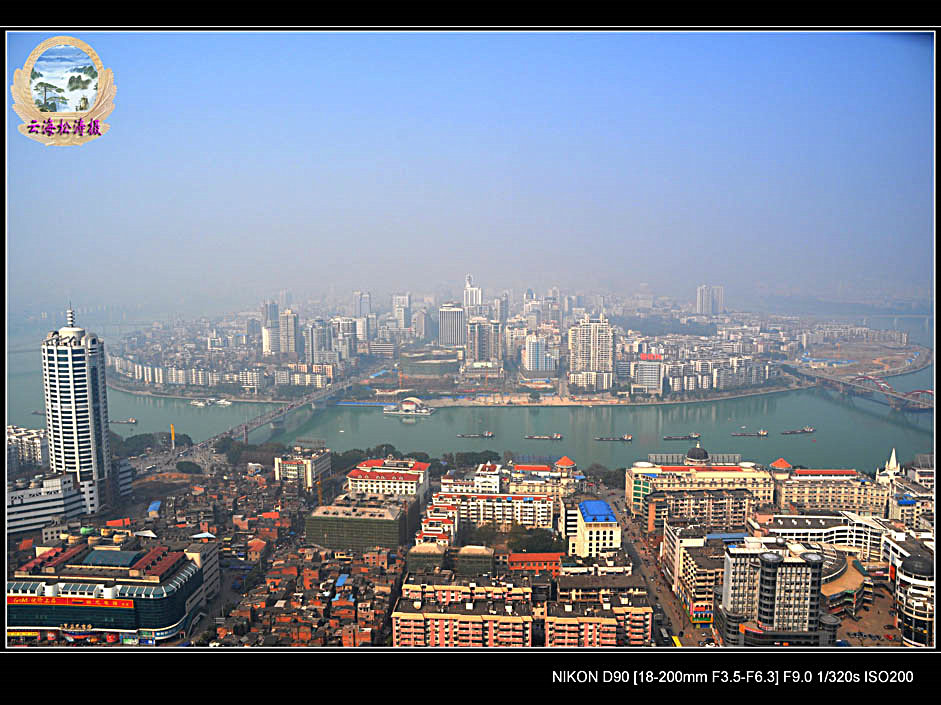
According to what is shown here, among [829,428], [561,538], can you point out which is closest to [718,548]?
[561,538]

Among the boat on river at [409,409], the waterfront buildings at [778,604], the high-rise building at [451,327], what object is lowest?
the boat on river at [409,409]

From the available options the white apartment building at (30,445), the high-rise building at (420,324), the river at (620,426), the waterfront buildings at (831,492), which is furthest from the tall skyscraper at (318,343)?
the waterfront buildings at (831,492)

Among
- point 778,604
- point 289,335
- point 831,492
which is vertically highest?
point 289,335

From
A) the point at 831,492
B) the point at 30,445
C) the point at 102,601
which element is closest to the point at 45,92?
the point at 102,601

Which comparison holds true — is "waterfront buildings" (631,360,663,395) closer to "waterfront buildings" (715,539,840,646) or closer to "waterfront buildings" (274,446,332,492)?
"waterfront buildings" (274,446,332,492)

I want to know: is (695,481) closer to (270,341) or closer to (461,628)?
(461,628)

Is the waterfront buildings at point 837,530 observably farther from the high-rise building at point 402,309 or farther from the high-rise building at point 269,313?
the high-rise building at point 269,313

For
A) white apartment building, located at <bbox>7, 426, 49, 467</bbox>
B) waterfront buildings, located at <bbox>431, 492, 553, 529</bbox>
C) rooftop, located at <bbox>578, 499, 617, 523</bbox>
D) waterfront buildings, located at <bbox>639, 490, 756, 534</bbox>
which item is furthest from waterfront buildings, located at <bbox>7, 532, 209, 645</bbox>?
waterfront buildings, located at <bbox>639, 490, 756, 534</bbox>
